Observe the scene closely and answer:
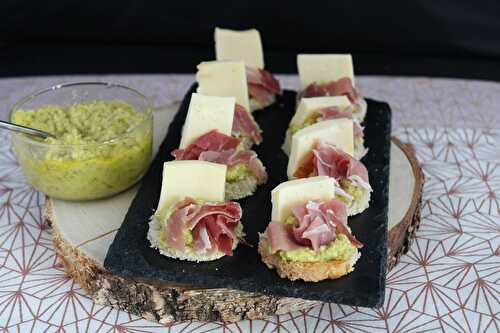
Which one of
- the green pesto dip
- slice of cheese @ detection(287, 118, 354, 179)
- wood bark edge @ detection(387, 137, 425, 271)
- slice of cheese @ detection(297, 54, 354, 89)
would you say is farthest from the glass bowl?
wood bark edge @ detection(387, 137, 425, 271)

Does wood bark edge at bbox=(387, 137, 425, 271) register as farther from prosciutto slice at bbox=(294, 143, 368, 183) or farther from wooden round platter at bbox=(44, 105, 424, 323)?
prosciutto slice at bbox=(294, 143, 368, 183)

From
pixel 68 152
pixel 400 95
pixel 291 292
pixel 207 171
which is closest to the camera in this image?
pixel 291 292

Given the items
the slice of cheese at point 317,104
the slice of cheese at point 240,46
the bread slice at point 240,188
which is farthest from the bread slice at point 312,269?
the slice of cheese at point 240,46

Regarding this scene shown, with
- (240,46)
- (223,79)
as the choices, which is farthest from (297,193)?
(240,46)

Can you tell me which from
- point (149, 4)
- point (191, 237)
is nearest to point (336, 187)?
point (191, 237)

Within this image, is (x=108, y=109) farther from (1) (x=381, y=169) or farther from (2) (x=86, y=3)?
(2) (x=86, y=3)

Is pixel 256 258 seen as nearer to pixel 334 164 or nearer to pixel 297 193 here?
pixel 297 193

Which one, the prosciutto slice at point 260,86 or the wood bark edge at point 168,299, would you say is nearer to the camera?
the wood bark edge at point 168,299

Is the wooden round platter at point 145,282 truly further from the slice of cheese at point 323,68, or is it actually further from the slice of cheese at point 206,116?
the slice of cheese at point 323,68
